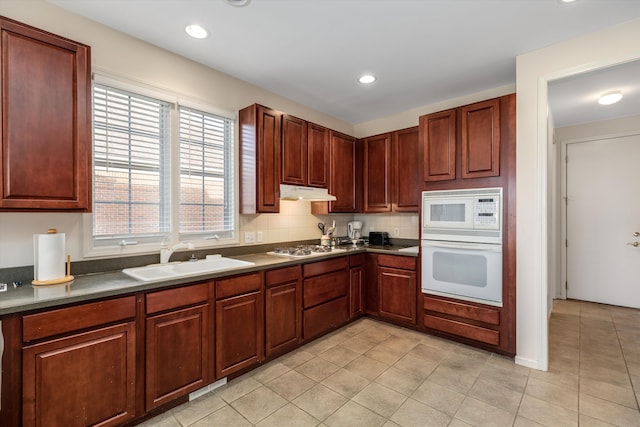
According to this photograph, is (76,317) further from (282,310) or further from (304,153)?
(304,153)

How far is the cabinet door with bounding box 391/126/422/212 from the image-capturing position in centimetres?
353

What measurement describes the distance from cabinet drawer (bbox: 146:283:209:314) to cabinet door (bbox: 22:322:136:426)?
164 mm

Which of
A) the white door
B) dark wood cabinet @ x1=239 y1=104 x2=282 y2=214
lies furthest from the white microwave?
the white door

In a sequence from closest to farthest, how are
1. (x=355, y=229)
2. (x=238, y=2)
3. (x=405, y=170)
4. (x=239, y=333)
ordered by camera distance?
(x=238, y=2) < (x=239, y=333) < (x=405, y=170) < (x=355, y=229)

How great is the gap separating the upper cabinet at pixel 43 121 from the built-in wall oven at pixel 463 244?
2.91 metres

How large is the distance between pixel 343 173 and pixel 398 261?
4.34 ft

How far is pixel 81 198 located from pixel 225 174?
49.6 inches

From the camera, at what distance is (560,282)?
448 cm

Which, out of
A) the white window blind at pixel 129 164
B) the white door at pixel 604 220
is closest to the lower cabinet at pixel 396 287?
the white window blind at pixel 129 164

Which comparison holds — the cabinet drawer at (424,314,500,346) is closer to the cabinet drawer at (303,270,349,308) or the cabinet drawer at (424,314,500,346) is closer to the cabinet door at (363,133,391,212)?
the cabinet drawer at (303,270,349,308)

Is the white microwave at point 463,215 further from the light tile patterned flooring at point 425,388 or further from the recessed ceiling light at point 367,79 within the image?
the recessed ceiling light at point 367,79

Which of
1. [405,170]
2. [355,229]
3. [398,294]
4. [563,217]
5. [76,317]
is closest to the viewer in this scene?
[76,317]

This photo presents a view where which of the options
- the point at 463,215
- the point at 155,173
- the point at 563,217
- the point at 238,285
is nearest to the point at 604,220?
the point at 563,217

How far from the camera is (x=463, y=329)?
2.85 meters
